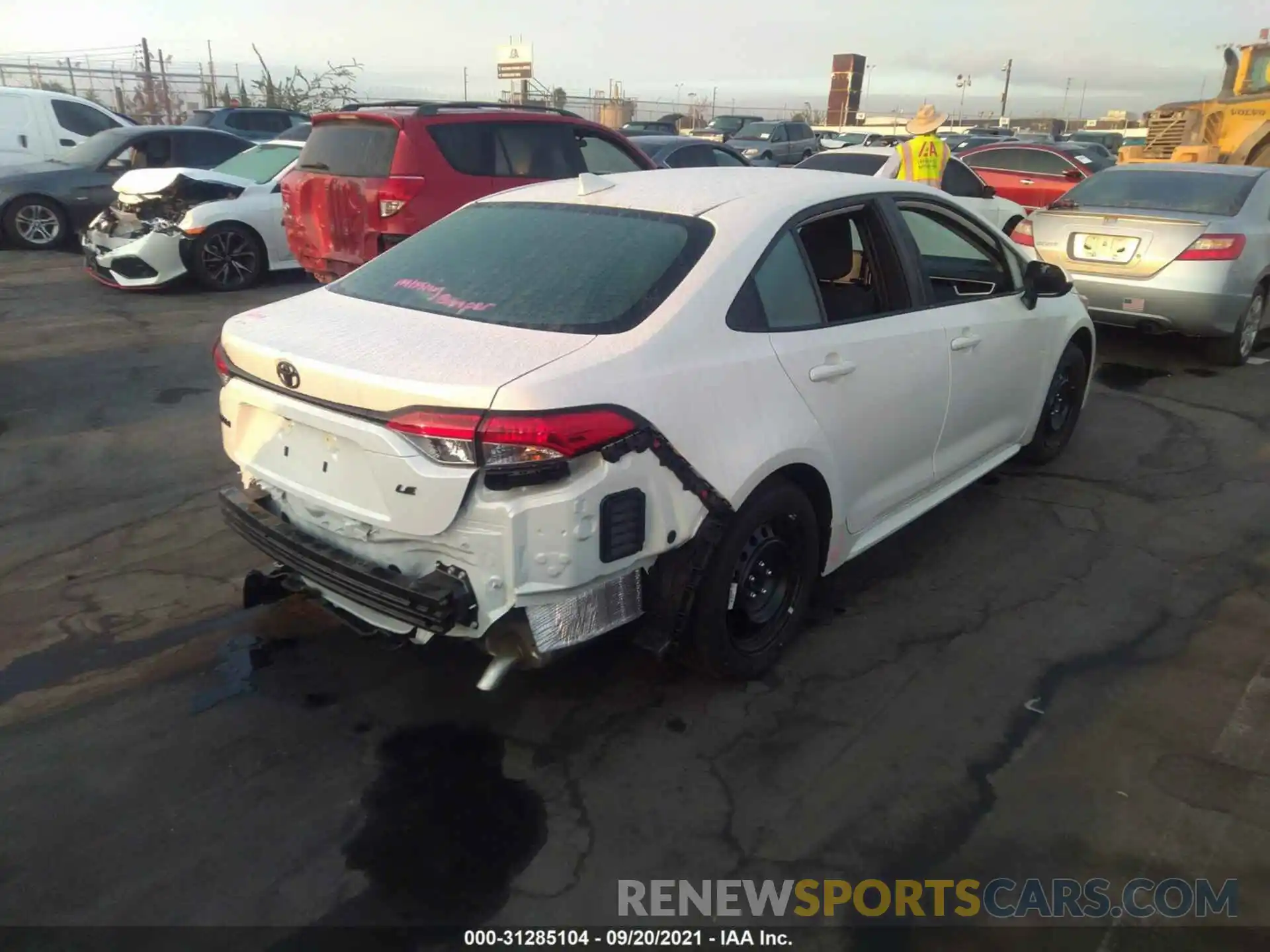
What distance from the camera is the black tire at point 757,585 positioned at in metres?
3.12

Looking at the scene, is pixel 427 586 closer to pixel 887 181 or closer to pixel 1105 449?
pixel 887 181

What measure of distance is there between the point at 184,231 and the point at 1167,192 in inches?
345

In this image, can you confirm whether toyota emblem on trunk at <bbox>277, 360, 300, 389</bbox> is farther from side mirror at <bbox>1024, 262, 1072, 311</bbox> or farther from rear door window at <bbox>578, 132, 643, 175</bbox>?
rear door window at <bbox>578, 132, 643, 175</bbox>

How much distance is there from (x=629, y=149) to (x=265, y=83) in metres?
23.1

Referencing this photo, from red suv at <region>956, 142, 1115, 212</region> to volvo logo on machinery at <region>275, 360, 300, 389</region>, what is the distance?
11820 mm

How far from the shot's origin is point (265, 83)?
91.3ft

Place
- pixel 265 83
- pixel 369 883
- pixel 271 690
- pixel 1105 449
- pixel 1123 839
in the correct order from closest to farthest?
1. pixel 369 883
2. pixel 1123 839
3. pixel 271 690
4. pixel 1105 449
5. pixel 265 83

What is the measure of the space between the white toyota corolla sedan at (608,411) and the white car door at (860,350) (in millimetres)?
12

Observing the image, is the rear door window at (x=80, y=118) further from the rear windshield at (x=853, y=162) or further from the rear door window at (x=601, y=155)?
the rear windshield at (x=853, y=162)

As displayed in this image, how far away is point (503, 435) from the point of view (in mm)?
2555

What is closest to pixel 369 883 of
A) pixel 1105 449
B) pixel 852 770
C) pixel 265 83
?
pixel 852 770

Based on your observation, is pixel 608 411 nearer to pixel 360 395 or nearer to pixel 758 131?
pixel 360 395

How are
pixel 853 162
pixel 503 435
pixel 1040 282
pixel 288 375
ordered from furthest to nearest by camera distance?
pixel 853 162
pixel 1040 282
pixel 288 375
pixel 503 435

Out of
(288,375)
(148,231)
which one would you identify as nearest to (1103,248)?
(288,375)
